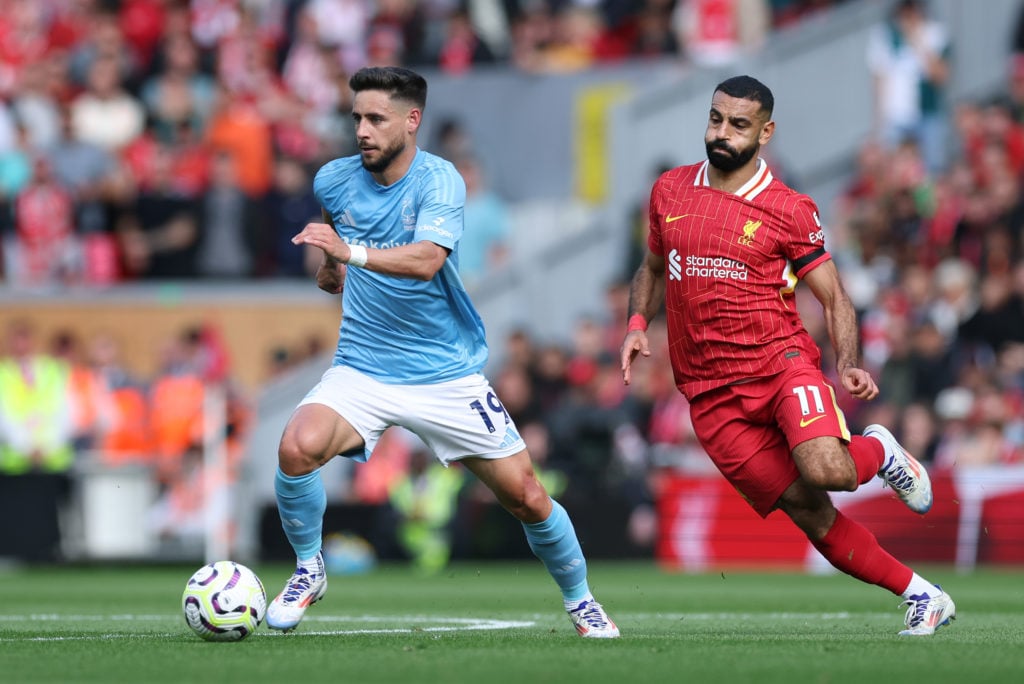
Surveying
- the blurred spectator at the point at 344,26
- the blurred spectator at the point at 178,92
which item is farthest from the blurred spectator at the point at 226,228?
the blurred spectator at the point at 344,26

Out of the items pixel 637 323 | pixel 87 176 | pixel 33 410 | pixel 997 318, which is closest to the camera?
pixel 637 323

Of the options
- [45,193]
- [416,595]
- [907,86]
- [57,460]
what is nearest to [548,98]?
[907,86]

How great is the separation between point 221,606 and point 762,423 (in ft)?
8.48

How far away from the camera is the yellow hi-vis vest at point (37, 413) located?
18859mm

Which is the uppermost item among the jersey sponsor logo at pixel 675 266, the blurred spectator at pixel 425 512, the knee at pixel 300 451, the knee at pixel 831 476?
the jersey sponsor logo at pixel 675 266

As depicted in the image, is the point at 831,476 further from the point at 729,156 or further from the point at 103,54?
the point at 103,54

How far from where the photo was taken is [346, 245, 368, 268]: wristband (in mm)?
8297

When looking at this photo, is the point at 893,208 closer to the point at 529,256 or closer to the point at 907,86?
the point at 907,86

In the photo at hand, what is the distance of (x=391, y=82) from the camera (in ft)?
29.1

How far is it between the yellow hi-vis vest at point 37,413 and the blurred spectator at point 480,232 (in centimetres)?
423

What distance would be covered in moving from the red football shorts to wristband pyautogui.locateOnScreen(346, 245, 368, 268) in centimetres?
181

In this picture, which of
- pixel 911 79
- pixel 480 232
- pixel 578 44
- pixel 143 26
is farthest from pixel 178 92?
pixel 911 79

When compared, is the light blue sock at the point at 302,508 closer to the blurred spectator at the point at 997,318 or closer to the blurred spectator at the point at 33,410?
the blurred spectator at the point at 997,318

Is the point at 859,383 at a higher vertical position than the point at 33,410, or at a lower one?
higher
